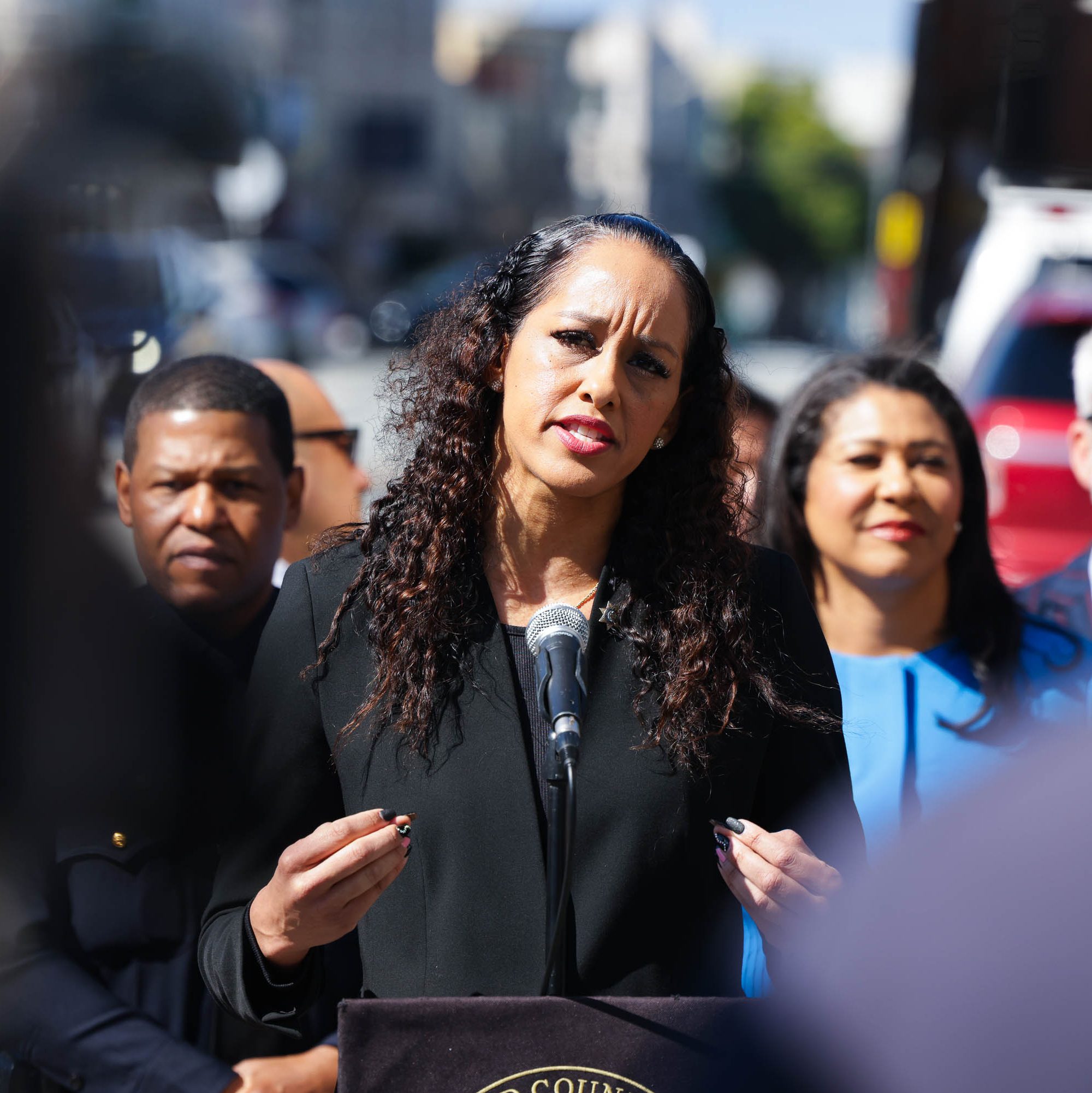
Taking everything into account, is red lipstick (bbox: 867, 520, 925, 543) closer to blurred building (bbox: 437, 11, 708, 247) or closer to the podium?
the podium

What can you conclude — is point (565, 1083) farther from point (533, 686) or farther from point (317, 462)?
point (317, 462)

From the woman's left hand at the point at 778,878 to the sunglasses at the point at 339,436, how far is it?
193 centimetres

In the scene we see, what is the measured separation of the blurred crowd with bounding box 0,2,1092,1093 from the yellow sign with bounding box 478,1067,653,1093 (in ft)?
0.77

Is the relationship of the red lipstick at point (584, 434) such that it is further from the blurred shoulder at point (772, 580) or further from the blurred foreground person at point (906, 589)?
the blurred foreground person at point (906, 589)

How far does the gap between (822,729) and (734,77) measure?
62701 mm

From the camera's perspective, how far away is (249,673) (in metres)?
2.68

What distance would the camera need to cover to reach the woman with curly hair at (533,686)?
201cm

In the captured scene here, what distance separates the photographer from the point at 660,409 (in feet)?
7.32

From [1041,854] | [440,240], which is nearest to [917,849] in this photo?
[1041,854]

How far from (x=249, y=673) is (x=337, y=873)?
0.95m

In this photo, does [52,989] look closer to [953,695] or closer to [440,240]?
[953,695]

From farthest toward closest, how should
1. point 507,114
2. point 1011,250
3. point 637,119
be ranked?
point 637,119
point 507,114
point 1011,250

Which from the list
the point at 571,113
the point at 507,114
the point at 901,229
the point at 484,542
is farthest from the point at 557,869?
the point at 571,113

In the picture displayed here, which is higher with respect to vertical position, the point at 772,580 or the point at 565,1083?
the point at 772,580
